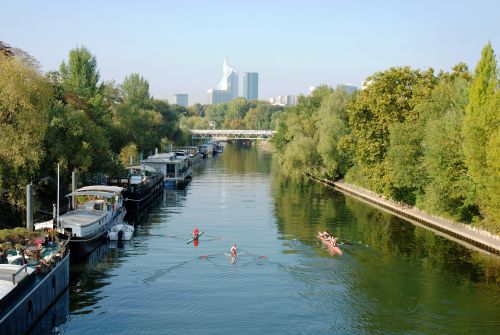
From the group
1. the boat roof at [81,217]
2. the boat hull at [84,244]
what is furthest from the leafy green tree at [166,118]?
the boat hull at [84,244]

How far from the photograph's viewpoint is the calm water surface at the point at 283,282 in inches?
1356

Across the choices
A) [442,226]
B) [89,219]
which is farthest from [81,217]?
[442,226]

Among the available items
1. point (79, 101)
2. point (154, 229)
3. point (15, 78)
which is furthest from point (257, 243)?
point (79, 101)

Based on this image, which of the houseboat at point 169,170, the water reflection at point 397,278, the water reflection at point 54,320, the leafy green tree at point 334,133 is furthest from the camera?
the houseboat at point 169,170

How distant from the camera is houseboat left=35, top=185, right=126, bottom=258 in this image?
47.8 m

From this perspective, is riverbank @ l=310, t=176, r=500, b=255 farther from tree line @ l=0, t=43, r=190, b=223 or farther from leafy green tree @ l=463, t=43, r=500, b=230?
tree line @ l=0, t=43, r=190, b=223

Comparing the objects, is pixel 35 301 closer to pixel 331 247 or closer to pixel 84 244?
pixel 84 244

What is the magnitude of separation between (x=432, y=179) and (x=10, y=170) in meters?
42.5

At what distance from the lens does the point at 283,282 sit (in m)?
42.1

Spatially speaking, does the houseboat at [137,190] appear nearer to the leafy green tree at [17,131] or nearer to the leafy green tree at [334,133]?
the leafy green tree at [17,131]

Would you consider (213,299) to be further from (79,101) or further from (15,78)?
(79,101)

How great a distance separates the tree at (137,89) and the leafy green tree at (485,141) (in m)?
97.2

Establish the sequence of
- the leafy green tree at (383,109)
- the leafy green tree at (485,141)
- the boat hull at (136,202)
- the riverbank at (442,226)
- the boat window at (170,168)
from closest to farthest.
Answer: the leafy green tree at (485,141), the riverbank at (442,226), the boat hull at (136,202), the leafy green tree at (383,109), the boat window at (170,168)

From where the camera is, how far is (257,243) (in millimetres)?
54781
